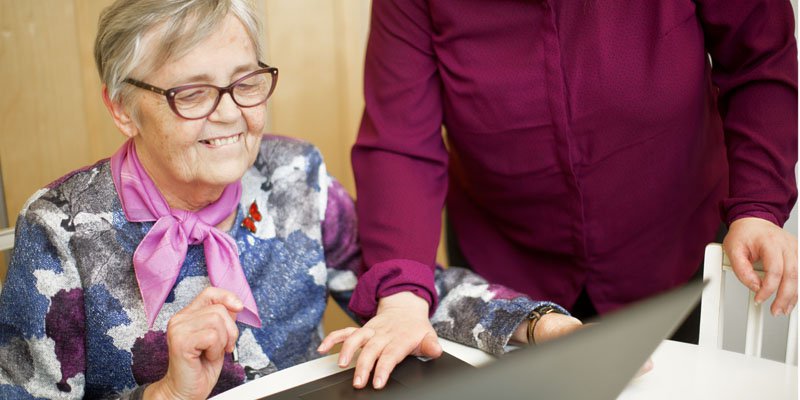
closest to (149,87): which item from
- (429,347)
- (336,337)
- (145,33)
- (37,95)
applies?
(145,33)

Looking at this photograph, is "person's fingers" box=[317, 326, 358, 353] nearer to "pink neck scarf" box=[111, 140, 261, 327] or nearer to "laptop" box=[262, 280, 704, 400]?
"pink neck scarf" box=[111, 140, 261, 327]

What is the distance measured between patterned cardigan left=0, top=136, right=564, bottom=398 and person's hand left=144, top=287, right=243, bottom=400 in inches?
5.5

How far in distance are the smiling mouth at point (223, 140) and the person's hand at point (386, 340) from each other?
14.5 inches

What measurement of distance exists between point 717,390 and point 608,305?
44cm

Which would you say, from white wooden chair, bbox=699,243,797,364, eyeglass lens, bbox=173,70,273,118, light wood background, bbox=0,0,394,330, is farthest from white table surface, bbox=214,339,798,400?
light wood background, bbox=0,0,394,330

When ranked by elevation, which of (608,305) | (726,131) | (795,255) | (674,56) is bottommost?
(608,305)

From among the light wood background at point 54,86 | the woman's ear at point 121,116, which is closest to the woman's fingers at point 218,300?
the woman's ear at point 121,116

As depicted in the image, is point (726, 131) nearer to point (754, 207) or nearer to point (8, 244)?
point (754, 207)

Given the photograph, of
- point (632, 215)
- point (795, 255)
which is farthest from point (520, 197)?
point (795, 255)

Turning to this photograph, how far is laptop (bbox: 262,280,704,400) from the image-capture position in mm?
626

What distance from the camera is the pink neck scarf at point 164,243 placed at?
4.37 feet

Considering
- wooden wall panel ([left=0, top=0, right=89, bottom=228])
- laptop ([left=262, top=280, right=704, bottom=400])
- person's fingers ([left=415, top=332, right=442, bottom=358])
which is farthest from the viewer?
wooden wall panel ([left=0, top=0, right=89, bottom=228])

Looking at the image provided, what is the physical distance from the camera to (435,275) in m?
1.50

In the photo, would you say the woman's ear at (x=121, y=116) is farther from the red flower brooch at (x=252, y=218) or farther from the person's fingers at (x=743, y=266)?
the person's fingers at (x=743, y=266)
